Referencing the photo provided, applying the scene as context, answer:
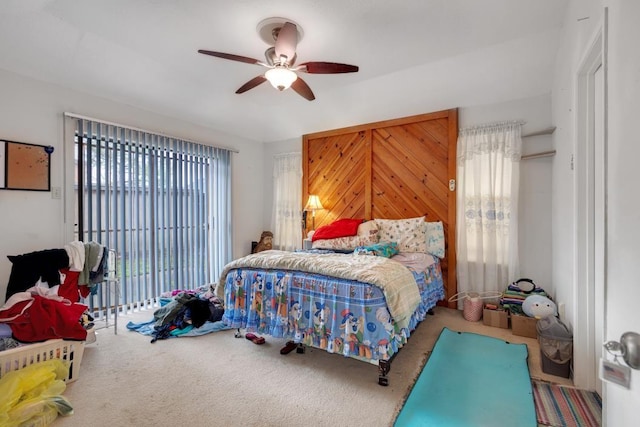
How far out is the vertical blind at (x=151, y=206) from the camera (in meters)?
3.14

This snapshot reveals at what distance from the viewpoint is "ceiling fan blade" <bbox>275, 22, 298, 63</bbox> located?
212cm

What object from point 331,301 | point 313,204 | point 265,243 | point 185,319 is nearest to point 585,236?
point 331,301

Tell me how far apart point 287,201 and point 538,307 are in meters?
3.71

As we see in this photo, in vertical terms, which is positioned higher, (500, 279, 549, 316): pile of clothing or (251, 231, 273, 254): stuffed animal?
(251, 231, 273, 254): stuffed animal

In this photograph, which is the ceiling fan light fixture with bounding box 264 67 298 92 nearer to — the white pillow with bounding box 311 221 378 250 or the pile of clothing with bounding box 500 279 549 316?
the white pillow with bounding box 311 221 378 250

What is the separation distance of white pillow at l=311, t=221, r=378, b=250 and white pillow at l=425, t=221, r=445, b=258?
0.65 meters

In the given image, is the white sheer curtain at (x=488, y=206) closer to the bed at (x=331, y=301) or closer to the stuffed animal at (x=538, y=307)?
the stuffed animal at (x=538, y=307)

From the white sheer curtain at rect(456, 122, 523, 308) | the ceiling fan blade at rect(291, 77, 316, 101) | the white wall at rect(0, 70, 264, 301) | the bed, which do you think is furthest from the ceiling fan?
the white sheer curtain at rect(456, 122, 523, 308)

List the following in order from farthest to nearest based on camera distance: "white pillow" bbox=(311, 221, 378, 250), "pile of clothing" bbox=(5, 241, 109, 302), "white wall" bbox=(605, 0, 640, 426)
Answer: "white pillow" bbox=(311, 221, 378, 250) → "pile of clothing" bbox=(5, 241, 109, 302) → "white wall" bbox=(605, 0, 640, 426)

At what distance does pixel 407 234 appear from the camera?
142 inches

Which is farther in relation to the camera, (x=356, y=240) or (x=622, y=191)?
(x=356, y=240)

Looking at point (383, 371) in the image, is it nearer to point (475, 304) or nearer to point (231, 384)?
point (231, 384)

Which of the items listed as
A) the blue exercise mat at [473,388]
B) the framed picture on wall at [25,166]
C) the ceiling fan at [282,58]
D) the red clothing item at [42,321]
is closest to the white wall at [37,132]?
the framed picture on wall at [25,166]

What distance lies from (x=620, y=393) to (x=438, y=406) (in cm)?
95
